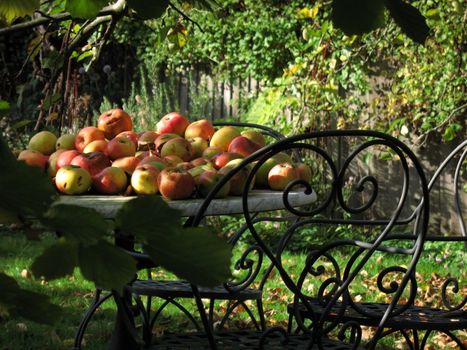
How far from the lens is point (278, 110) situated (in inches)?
256

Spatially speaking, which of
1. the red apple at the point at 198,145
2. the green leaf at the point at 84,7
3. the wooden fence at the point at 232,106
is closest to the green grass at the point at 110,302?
the red apple at the point at 198,145

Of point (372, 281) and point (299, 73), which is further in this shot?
point (299, 73)

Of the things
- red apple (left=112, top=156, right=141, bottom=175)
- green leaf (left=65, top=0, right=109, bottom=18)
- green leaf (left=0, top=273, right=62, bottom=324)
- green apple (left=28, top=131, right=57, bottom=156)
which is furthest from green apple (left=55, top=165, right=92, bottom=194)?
green leaf (left=0, top=273, right=62, bottom=324)

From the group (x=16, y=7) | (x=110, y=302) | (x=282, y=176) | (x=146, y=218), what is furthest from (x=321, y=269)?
(x=110, y=302)

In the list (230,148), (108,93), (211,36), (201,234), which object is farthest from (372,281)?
(201,234)

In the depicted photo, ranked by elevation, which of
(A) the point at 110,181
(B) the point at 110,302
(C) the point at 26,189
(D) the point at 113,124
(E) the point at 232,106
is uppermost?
(C) the point at 26,189

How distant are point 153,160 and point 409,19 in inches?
67.0

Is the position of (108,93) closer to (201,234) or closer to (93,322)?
(93,322)

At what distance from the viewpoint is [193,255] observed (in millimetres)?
329

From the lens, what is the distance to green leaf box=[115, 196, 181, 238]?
1.09ft

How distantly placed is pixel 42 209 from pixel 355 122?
7153 mm

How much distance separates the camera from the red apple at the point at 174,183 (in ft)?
6.63

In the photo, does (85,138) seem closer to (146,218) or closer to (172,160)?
(172,160)

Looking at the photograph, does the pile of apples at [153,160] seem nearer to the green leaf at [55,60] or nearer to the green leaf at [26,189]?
the green leaf at [55,60]
